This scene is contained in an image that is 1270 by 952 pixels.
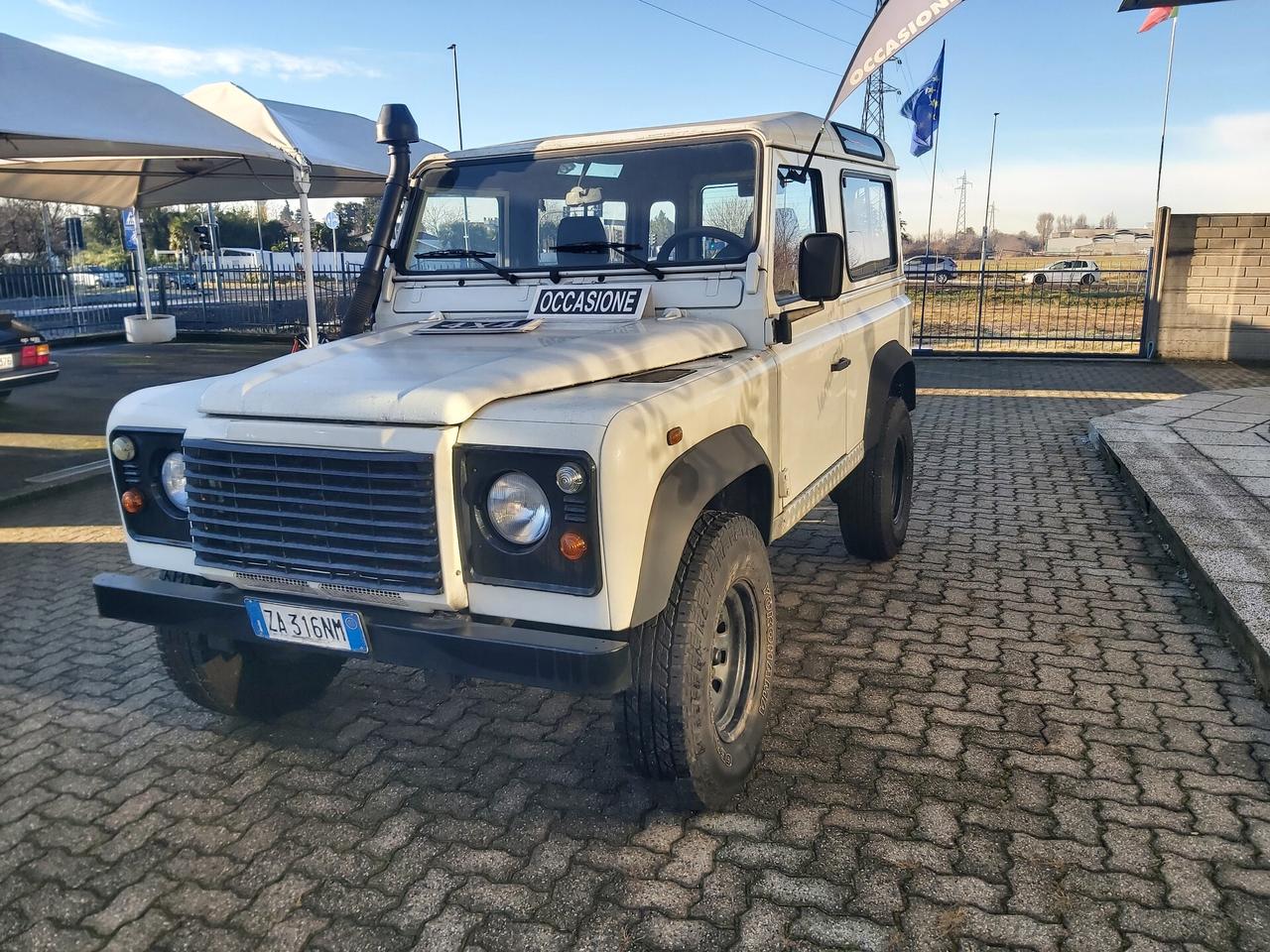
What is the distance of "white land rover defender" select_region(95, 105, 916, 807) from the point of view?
251 centimetres

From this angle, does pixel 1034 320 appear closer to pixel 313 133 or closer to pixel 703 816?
pixel 313 133

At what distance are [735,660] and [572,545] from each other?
41.1 inches

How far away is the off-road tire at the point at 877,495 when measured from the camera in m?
5.08

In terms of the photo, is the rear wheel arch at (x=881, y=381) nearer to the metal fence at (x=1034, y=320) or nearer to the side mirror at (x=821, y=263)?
the side mirror at (x=821, y=263)

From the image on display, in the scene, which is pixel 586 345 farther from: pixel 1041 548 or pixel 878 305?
pixel 1041 548

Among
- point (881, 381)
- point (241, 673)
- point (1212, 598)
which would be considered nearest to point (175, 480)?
point (241, 673)

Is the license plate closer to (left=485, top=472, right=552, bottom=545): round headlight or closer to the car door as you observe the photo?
(left=485, top=472, right=552, bottom=545): round headlight

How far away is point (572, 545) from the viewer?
245 cm

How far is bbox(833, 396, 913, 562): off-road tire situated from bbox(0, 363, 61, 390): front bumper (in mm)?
8744

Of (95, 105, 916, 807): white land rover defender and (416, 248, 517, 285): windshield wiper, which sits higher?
(416, 248, 517, 285): windshield wiper

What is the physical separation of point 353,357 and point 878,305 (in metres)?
3.12

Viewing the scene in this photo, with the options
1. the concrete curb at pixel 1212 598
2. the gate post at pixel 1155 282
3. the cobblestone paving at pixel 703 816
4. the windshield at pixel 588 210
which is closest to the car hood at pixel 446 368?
the windshield at pixel 588 210

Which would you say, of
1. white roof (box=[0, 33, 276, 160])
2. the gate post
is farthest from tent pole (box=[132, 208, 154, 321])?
the gate post

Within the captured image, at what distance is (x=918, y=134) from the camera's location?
18328 millimetres
